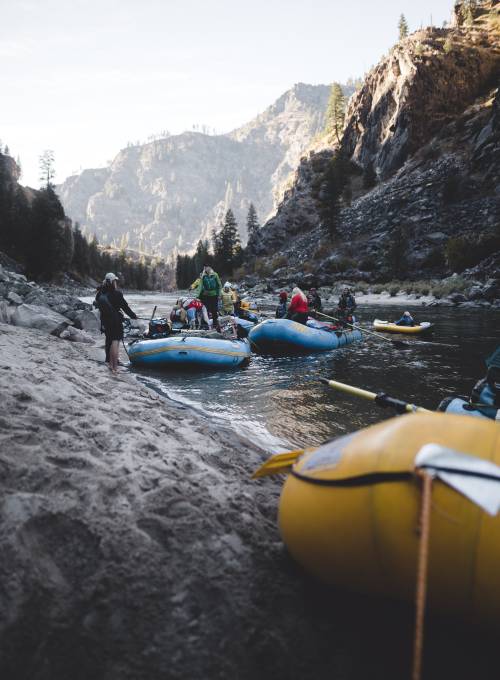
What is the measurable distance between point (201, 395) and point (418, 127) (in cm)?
7151

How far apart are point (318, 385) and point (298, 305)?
440 cm

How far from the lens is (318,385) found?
28.5 feet

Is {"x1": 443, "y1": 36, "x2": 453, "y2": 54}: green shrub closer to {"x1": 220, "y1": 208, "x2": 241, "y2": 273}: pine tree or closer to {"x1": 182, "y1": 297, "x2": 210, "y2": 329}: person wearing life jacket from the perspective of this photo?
{"x1": 220, "y1": 208, "x2": 241, "y2": 273}: pine tree

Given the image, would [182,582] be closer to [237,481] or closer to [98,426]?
[237,481]

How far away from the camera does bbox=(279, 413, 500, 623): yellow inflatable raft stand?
65.8 inches

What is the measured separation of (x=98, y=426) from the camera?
3.89m

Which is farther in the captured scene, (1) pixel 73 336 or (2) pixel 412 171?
(2) pixel 412 171

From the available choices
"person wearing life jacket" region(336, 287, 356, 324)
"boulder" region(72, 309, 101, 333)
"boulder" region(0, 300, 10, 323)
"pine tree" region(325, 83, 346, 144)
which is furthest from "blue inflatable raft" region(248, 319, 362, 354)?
"pine tree" region(325, 83, 346, 144)

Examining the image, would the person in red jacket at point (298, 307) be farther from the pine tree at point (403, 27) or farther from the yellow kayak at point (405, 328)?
the pine tree at point (403, 27)

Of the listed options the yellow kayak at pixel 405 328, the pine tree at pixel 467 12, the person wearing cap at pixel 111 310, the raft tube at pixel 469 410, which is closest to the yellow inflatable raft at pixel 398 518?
the raft tube at pixel 469 410

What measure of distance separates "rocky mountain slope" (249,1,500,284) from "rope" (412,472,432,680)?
39.6 metres

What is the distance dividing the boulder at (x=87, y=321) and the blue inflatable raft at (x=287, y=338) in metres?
7.66

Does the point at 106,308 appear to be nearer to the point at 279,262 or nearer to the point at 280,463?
the point at 280,463

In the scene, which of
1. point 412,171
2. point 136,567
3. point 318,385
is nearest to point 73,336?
point 318,385
